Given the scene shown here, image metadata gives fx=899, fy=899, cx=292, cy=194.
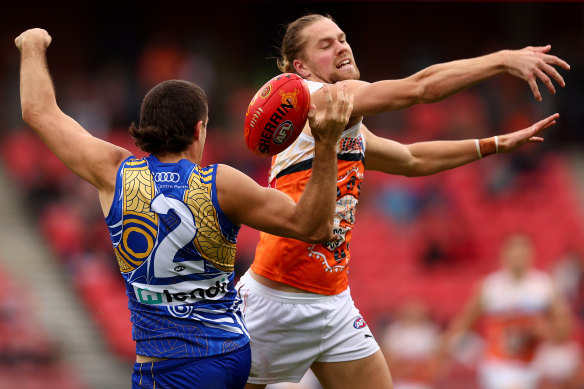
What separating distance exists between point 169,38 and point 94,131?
3862mm

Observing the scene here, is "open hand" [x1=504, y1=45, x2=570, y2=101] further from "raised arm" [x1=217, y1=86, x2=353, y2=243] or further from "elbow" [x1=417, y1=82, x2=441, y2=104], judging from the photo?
"raised arm" [x1=217, y1=86, x2=353, y2=243]

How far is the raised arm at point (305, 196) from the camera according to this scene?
12.5 ft

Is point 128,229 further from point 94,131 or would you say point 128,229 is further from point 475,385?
point 94,131

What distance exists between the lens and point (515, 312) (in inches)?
342

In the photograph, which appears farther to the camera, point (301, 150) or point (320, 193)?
point (301, 150)

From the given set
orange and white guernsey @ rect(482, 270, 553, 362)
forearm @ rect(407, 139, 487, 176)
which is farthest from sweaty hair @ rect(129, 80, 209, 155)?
orange and white guernsey @ rect(482, 270, 553, 362)

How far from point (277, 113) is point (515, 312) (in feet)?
17.3

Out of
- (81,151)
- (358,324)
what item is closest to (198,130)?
(81,151)

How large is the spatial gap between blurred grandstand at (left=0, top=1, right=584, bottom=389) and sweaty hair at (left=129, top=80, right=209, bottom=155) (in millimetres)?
8215

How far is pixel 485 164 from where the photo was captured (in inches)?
594

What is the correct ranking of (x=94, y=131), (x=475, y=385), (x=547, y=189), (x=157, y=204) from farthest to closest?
(x=94, y=131) < (x=547, y=189) < (x=475, y=385) < (x=157, y=204)

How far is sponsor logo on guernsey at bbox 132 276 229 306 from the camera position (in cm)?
393

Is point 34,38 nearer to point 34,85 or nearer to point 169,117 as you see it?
point 34,85

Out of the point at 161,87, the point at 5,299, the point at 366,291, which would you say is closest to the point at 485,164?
the point at 366,291
